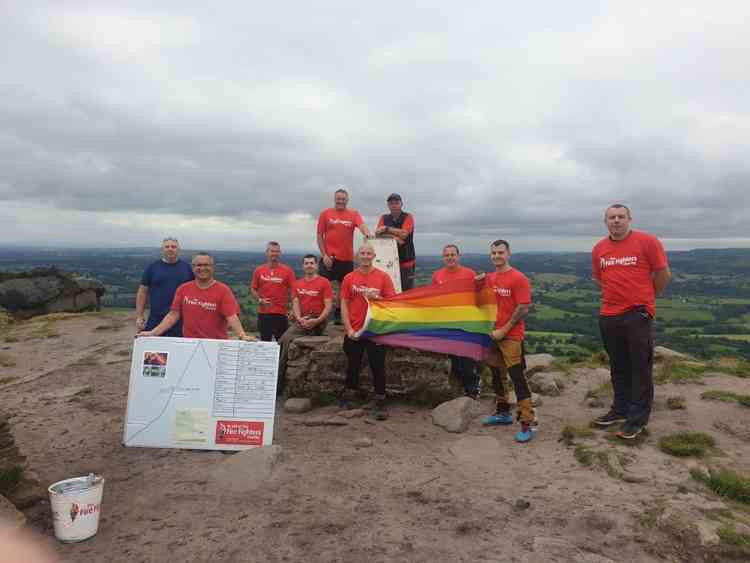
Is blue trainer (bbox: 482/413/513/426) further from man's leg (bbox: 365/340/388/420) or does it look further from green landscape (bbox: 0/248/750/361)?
green landscape (bbox: 0/248/750/361)

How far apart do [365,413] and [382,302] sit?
2091 mm

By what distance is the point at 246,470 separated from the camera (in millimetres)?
6195

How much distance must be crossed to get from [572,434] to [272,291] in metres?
6.21

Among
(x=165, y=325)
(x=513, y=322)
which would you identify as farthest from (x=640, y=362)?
(x=165, y=325)

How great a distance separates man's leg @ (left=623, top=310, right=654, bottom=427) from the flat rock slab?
5.25 m

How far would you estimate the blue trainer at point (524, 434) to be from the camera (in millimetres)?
7622

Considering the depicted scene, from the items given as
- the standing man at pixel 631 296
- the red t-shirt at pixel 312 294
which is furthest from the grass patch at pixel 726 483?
the red t-shirt at pixel 312 294

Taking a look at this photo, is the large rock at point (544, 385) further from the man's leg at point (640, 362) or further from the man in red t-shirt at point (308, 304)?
the man in red t-shirt at point (308, 304)

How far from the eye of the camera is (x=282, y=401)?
32.2 ft

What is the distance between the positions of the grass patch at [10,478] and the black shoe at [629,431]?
7.95 metres

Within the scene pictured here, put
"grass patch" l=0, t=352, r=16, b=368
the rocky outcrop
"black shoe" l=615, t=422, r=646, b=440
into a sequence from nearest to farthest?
"black shoe" l=615, t=422, r=646, b=440, "grass patch" l=0, t=352, r=16, b=368, the rocky outcrop

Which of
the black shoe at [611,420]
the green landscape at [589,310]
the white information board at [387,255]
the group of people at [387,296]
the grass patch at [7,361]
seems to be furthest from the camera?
the green landscape at [589,310]

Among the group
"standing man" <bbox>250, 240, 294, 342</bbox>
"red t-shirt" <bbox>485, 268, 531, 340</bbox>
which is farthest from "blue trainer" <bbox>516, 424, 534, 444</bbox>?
"standing man" <bbox>250, 240, 294, 342</bbox>

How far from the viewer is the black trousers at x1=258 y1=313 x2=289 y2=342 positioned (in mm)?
10328
